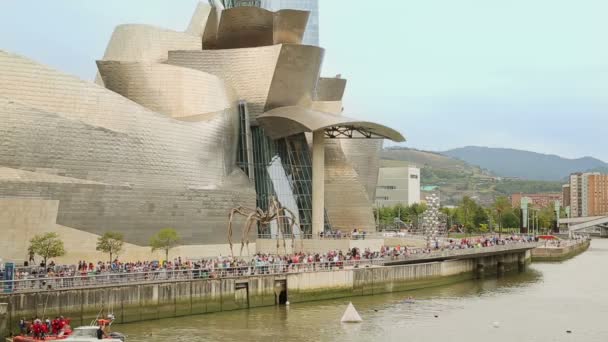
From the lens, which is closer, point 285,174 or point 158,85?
point 158,85

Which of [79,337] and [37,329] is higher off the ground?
[37,329]

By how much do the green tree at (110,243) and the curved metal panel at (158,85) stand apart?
462 inches

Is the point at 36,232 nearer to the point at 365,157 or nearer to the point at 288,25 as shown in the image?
the point at 288,25

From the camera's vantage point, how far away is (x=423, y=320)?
33625 mm

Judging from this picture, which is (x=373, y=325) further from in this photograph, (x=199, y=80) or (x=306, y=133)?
(x=306, y=133)

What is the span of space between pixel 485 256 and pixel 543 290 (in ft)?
34.7

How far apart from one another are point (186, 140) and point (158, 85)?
16.5ft

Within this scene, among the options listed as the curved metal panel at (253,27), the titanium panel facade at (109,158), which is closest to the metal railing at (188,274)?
the titanium panel facade at (109,158)

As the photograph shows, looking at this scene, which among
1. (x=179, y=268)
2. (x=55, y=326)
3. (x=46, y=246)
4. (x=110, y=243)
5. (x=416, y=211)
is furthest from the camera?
(x=416, y=211)

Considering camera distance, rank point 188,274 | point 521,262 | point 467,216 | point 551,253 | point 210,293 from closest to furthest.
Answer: point 210,293 < point 188,274 < point 521,262 < point 551,253 < point 467,216

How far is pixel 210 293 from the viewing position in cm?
3394

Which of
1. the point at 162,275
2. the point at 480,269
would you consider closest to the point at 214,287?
the point at 162,275

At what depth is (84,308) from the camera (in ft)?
94.6

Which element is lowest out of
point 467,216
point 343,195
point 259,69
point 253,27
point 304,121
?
point 467,216
